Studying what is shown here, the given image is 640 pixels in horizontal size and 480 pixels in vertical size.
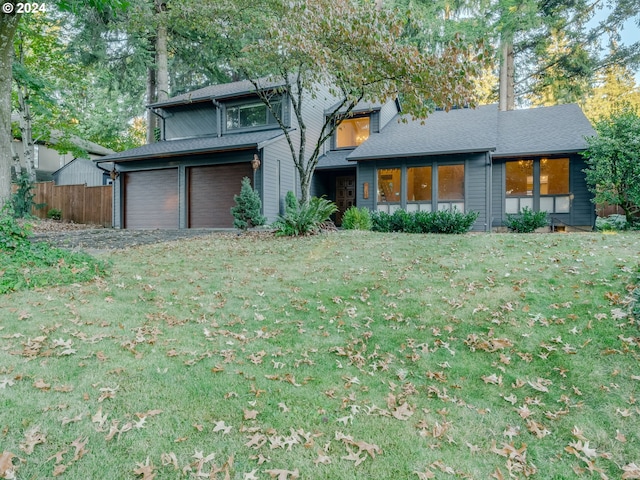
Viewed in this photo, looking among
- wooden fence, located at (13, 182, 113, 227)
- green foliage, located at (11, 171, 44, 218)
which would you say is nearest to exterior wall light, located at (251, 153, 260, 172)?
wooden fence, located at (13, 182, 113, 227)

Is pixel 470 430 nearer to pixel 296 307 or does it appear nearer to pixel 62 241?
pixel 296 307

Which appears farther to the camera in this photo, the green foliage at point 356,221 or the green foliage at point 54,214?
the green foliage at point 54,214

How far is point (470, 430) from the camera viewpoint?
2.90 metres

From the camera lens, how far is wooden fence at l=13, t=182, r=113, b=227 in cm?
1723

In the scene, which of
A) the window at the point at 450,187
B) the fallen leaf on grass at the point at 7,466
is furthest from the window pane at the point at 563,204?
the fallen leaf on grass at the point at 7,466

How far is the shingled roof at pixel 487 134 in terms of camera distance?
520 inches

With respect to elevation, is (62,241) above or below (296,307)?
above

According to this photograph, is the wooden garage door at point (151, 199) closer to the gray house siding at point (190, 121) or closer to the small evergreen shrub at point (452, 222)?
the gray house siding at point (190, 121)

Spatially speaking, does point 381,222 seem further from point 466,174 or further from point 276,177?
point 276,177

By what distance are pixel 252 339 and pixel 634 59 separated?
25.1 metres

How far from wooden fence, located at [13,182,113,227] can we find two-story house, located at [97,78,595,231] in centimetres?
159

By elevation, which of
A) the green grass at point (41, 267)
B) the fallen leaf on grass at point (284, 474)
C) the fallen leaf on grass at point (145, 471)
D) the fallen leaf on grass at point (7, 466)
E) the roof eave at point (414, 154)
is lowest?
the fallen leaf on grass at point (284, 474)

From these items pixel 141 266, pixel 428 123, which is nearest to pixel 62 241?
pixel 141 266

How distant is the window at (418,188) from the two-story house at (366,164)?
37mm
